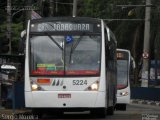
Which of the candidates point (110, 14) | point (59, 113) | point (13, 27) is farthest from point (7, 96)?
point (110, 14)

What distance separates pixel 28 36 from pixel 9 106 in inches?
158

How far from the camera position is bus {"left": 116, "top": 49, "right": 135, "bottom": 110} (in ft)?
107

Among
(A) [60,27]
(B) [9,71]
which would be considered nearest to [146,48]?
(B) [9,71]

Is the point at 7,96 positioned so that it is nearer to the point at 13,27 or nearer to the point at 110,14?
the point at 13,27

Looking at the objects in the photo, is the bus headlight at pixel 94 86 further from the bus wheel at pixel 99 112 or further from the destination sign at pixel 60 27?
the destination sign at pixel 60 27

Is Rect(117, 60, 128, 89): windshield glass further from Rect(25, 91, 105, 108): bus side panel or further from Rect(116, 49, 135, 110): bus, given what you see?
Rect(25, 91, 105, 108): bus side panel

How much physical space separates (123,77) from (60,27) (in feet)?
42.5

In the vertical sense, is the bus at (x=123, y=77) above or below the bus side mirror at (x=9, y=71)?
below

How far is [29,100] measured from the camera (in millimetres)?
20312

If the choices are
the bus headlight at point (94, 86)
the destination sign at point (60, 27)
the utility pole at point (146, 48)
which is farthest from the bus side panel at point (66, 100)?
the utility pole at point (146, 48)

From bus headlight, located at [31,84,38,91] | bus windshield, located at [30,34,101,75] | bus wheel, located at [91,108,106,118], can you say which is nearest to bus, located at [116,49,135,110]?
bus wheel, located at [91,108,106,118]

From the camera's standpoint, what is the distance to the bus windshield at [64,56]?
20.5m

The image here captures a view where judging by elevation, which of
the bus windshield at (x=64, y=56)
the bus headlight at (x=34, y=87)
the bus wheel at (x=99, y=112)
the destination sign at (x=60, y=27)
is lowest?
the bus wheel at (x=99, y=112)

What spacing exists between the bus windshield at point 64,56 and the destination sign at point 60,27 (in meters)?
0.35
